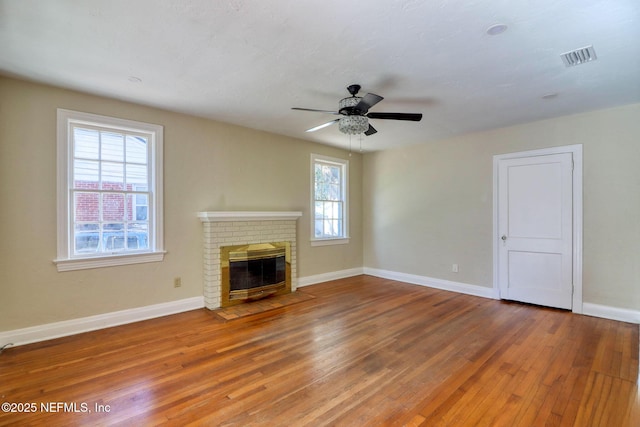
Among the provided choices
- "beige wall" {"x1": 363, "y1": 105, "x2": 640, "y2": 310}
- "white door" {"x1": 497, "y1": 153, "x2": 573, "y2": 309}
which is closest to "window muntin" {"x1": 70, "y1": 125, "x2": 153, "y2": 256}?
"beige wall" {"x1": 363, "y1": 105, "x2": 640, "y2": 310}

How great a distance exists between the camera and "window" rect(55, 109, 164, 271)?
10.4 feet

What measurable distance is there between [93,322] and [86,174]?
64.5 inches

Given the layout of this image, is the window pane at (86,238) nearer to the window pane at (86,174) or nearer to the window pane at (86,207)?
the window pane at (86,207)

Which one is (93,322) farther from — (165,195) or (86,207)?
(165,195)

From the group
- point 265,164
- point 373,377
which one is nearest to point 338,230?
point 265,164

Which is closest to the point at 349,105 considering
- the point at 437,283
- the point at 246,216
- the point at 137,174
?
the point at 246,216

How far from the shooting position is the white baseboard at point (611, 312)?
3.51 m

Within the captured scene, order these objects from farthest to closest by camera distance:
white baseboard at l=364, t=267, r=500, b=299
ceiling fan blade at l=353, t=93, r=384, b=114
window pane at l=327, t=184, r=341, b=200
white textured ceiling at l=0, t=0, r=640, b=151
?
window pane at l=327, t=184, r=341, b=200
white baseboard at l=364, t=267, r=500, b=299
ceiling fan blade at l=353, t=93, r=384, b=114
white textured ceiling at l=0, t=0, r=640, b=151

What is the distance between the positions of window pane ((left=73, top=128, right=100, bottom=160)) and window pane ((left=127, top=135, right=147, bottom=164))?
12.0 inches

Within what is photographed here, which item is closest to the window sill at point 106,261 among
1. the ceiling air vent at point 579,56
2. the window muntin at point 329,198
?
the window muntin at point 329,198

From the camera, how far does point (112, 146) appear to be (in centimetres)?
349

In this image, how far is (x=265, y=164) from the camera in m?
4.82

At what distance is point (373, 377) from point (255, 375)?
0.95m

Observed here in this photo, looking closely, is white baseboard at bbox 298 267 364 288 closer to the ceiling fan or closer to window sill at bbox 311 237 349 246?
window sill at bbox 311 237 349 246
